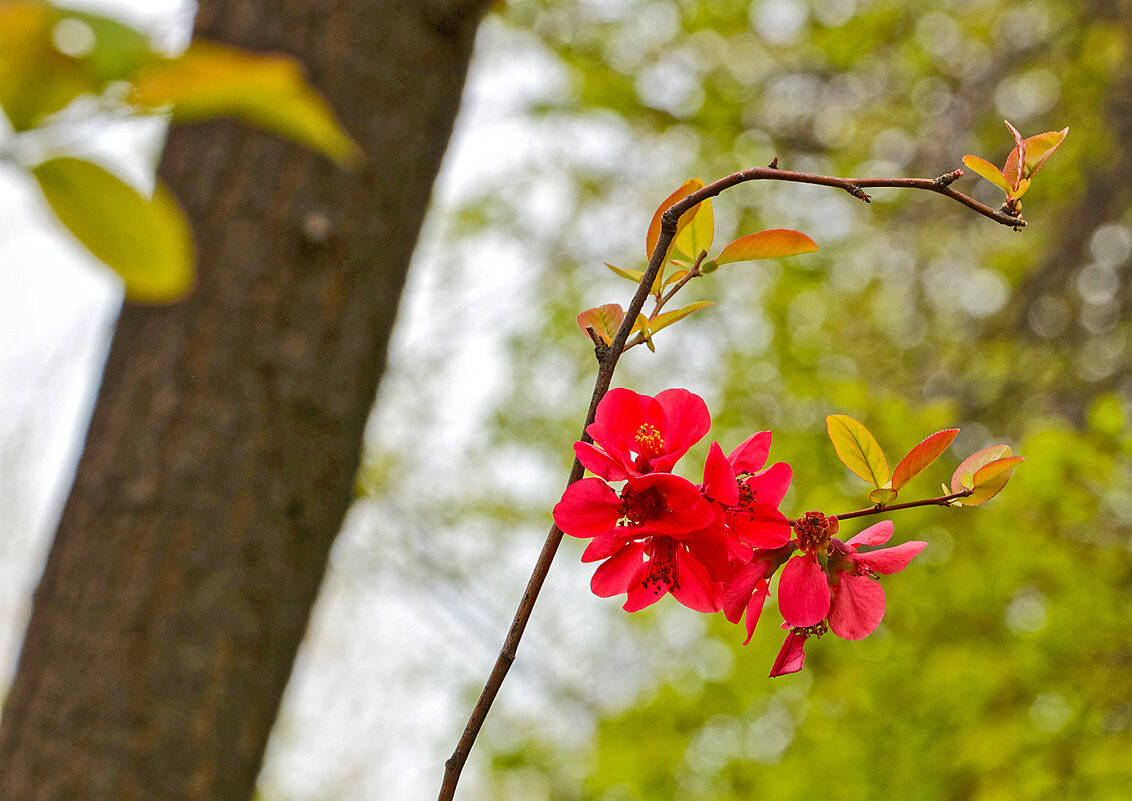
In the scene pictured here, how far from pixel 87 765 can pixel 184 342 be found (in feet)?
1.60

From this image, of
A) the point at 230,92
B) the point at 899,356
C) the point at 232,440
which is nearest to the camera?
the point at 230,92

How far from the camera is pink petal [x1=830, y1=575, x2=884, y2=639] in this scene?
1.36 feet

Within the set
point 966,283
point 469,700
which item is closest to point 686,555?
point 469,700

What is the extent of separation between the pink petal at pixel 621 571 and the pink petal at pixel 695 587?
19 mm

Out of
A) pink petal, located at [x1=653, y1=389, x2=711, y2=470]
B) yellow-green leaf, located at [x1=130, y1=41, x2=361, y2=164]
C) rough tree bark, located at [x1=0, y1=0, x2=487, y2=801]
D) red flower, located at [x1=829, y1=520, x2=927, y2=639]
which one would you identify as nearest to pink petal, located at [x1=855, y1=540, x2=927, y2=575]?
red flower, located at [x1=829, y1=520, x2=927, y2=639]

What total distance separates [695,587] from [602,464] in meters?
0.08

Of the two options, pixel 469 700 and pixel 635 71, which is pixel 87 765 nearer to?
pixel 469 700

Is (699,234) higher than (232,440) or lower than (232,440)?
higher

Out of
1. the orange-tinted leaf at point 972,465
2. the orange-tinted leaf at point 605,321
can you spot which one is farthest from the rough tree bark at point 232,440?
the orange-tinted leaf at point 972,465

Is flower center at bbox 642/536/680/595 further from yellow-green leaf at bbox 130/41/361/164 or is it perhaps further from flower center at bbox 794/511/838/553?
yellow-green leaf at bbox 130/41/361/164

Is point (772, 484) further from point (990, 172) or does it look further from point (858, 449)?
point (990, 172)

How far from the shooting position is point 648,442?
0.42 metres

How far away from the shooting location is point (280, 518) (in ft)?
3.59

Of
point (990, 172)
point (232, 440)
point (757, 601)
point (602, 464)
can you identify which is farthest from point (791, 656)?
point (232, 440)
